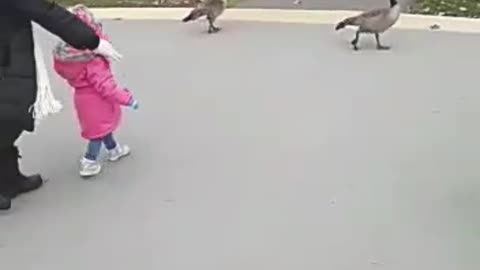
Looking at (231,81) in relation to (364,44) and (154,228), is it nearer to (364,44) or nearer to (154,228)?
(364,44)

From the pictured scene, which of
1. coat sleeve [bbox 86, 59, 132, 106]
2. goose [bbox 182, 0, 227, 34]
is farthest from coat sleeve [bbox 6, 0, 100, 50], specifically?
goose [bbox 182, 0, 227, 34]

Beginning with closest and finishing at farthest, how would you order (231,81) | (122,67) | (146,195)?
(146,195)
(231,81)
(122,67)

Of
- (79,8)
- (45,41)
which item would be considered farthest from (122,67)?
(79,8)

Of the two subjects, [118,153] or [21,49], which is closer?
[21,49]

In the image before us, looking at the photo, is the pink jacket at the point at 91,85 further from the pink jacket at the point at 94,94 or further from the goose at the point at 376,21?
the goose at the point at 376,21

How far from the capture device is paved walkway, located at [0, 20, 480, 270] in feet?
12.7

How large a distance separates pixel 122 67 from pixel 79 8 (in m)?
2.30

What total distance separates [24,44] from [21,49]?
27 mm

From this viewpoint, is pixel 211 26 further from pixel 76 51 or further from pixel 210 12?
pixel 76 51

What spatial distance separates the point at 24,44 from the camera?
4.30 metres

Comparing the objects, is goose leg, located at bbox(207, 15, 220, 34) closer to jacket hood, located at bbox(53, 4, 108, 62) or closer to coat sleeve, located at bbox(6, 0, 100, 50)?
jacket hood, located at bbox(53, 4, 108, 62)

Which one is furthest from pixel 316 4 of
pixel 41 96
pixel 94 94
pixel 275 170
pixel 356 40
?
pixel 41 96

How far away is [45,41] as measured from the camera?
7.31 metres

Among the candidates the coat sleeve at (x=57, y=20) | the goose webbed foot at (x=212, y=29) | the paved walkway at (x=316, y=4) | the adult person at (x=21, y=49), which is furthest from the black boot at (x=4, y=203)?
the paved walkway at (x=316, y=4)
